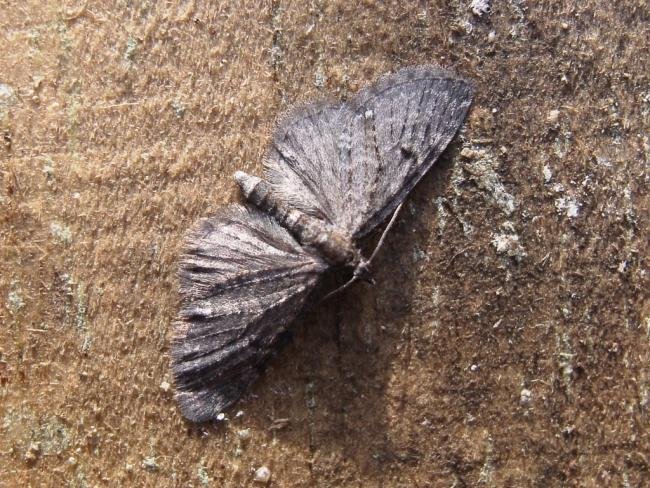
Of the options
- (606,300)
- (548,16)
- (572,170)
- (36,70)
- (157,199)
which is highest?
(36,70)

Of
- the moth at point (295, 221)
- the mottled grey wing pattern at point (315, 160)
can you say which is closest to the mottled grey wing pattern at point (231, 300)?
the moth at point (295, 221)

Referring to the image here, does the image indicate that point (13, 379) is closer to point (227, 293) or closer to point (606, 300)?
point (227, 293)

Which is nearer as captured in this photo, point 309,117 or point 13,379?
point 13,379

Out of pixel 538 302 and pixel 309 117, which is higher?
pixel 309 117

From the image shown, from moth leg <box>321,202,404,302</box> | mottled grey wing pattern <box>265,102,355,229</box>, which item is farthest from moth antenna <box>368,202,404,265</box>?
mottled grey wing pattern <box>265,102,355,229</box>

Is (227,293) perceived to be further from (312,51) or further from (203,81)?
(312,51)

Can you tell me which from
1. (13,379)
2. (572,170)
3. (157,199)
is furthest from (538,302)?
(13,379)

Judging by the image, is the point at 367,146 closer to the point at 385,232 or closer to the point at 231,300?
the point at 385,232

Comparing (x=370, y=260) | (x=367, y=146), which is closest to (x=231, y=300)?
(x=370, y=260)
